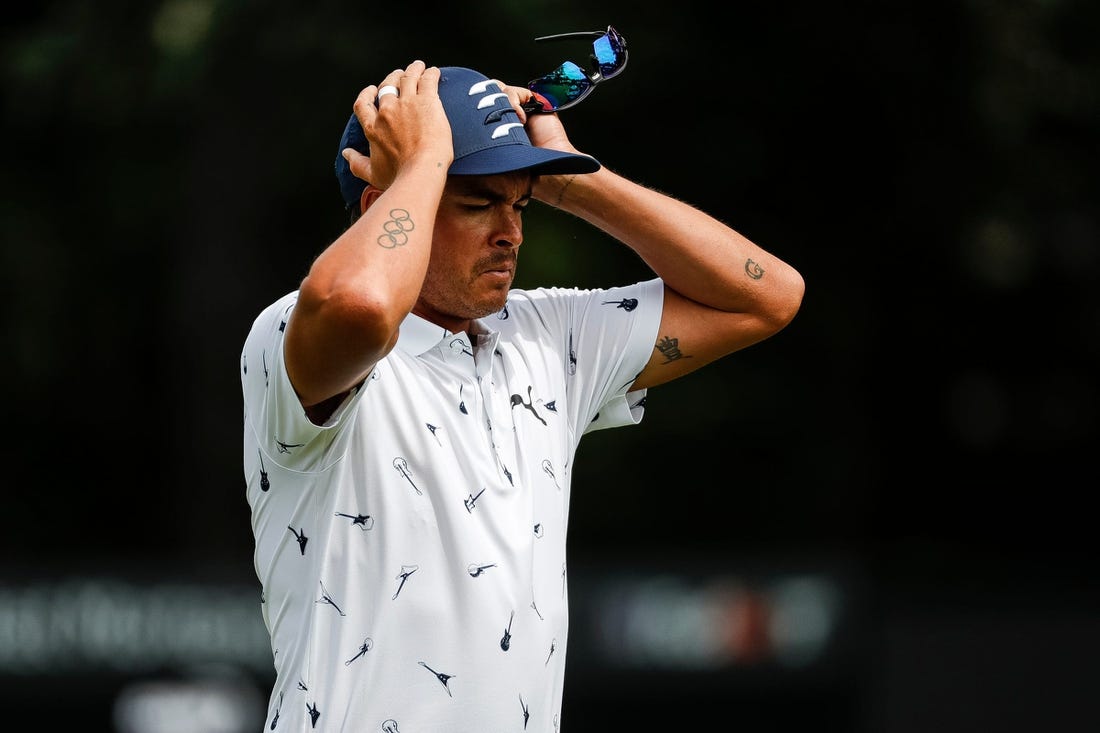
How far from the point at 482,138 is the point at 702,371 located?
7.73 m

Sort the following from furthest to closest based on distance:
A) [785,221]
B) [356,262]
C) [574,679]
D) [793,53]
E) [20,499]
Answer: [20,499], [785,221], [793,53], [574,679], [356,262]

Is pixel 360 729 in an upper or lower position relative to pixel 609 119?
lower

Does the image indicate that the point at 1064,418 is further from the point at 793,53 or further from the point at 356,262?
the point at 356,262

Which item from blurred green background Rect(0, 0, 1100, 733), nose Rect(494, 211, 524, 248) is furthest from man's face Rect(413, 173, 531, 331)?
blurred green background Rect(0, 0, 1100, 733)

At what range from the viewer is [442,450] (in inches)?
105

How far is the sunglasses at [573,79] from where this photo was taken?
3.10 metres

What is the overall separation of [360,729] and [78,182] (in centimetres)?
841

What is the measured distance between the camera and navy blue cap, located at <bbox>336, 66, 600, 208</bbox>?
2750mm

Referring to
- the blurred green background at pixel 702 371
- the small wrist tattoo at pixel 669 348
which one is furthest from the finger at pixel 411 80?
the blurred green background at pixel 702 371

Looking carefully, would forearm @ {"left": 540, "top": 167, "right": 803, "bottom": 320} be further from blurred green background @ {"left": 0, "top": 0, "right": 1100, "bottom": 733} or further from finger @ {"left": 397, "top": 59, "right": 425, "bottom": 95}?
blurred green background @ {"left": 0, "top": 0, "right": 1100, "bottom": 733}

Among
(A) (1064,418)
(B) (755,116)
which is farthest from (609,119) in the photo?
(A) (1064,418)

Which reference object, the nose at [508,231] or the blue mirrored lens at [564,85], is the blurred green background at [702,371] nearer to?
the blue mirrored lens at [564,85]

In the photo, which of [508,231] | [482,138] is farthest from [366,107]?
[508,231]

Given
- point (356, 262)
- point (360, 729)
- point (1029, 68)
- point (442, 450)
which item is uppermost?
point (1029, 68)
